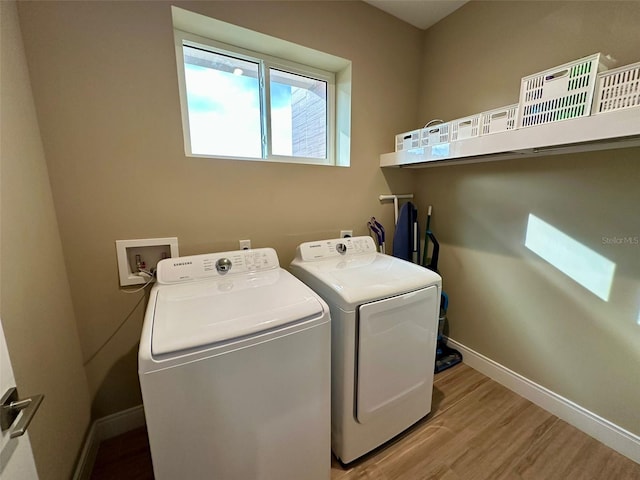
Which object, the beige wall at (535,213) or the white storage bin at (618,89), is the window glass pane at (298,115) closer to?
the beige wall at (535,213)

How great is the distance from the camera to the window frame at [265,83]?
5.00 ft

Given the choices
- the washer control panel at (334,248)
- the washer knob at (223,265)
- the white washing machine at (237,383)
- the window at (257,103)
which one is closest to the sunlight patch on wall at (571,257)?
the washer control panel at (334,248)

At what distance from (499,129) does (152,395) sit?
1954 millimetres

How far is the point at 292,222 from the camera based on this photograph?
1.78m

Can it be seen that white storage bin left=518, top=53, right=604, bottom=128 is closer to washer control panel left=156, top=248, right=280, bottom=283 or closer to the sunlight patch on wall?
the sunlight patch on wall

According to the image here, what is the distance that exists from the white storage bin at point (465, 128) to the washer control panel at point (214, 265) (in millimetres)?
1360

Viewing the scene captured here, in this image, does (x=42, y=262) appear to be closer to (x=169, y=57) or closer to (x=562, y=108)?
(x=169, y=57)

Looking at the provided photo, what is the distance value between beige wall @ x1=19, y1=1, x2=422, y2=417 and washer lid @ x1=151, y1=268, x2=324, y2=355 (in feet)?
1.35

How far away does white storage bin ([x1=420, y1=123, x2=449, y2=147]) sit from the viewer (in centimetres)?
166

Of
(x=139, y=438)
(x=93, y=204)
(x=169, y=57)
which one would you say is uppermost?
(x=169, y=57)

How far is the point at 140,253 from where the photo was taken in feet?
4.59

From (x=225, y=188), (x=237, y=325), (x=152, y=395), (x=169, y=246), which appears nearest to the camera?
(x=152, y=395)

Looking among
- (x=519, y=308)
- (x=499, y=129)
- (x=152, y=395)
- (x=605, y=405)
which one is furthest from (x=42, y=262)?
(x=605, y=405)

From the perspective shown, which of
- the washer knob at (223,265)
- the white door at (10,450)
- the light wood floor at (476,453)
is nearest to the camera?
the white door at (10,450)
